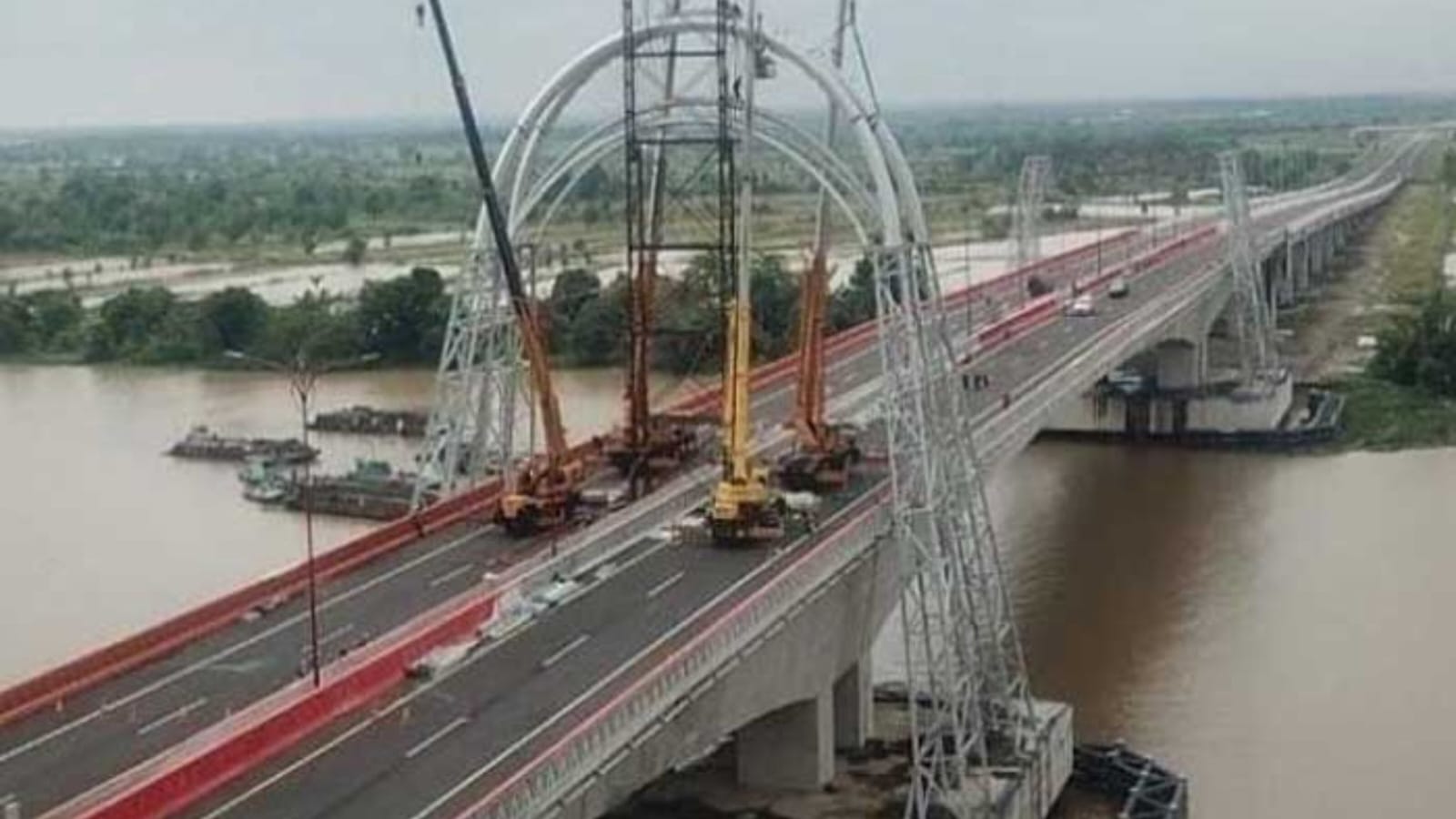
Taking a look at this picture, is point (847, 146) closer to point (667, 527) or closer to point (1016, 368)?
point (667, 527)

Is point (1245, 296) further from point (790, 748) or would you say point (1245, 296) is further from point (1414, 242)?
point (1414, 242)

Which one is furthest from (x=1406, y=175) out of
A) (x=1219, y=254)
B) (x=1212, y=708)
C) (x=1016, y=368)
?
(x=1212, y=708)

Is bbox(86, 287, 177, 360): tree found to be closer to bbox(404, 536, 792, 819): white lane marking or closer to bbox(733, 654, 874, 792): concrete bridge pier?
bbox(404, 536, 792, 819): white lane marking

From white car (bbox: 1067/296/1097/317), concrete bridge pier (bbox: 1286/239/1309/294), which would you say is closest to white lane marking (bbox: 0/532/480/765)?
white car (bbox: 1067/296/1097/317)

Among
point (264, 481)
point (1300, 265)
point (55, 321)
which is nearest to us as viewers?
point (264, 481)

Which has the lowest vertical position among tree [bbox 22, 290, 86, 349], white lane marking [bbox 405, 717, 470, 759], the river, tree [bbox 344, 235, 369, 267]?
the river

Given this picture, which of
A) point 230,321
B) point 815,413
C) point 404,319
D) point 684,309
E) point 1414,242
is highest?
point 815,413

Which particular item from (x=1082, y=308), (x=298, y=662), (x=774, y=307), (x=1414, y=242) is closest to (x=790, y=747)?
(x=298, y=662)
